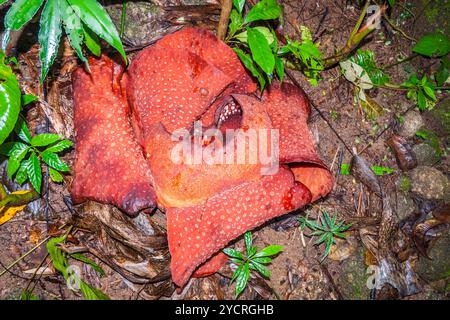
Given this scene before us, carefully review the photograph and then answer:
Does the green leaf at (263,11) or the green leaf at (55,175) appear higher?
the green leaf at (263,11)

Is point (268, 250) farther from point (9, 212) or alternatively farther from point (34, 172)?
point (9, 212)

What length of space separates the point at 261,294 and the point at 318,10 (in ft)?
8.38

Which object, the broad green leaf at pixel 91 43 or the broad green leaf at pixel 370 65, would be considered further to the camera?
the broad green leaf at pixel 370 65

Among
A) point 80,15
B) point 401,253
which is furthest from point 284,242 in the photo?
point 80,15

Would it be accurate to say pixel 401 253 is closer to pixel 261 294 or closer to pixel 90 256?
pixel 261 294

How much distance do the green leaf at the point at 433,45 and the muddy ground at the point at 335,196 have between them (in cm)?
24

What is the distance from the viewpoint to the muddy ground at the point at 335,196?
2.75 meters

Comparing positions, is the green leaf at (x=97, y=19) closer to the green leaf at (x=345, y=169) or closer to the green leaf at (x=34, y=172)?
the green leaf at (x=34, y=172)

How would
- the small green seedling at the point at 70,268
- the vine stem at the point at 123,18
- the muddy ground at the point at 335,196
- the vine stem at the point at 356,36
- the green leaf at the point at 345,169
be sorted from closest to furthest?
1. the small green seedling at the point at 70,268
2. the muddy ground at the point at 335,196
3. the vine stem at the point at 123,18
4. the vine stem at the point at 356,36
5. the green leaf at the point at 345,169

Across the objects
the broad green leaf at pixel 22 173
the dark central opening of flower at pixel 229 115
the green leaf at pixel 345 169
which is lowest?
the green leaf at pixel 345 169

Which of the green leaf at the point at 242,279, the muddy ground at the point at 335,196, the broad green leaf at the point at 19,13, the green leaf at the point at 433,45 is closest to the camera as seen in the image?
the broad green leaf at the point at 19,13

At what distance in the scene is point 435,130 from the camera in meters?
3.88

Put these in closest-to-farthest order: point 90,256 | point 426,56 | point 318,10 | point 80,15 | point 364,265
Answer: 1. point 80,15
2. point 90,256
3. point 364,265
4. point 318,10
5. point 426,56

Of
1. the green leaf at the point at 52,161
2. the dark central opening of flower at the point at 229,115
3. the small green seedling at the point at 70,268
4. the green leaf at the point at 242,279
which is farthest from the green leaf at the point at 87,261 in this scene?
the dark central opening of flower at the point at 229,115
